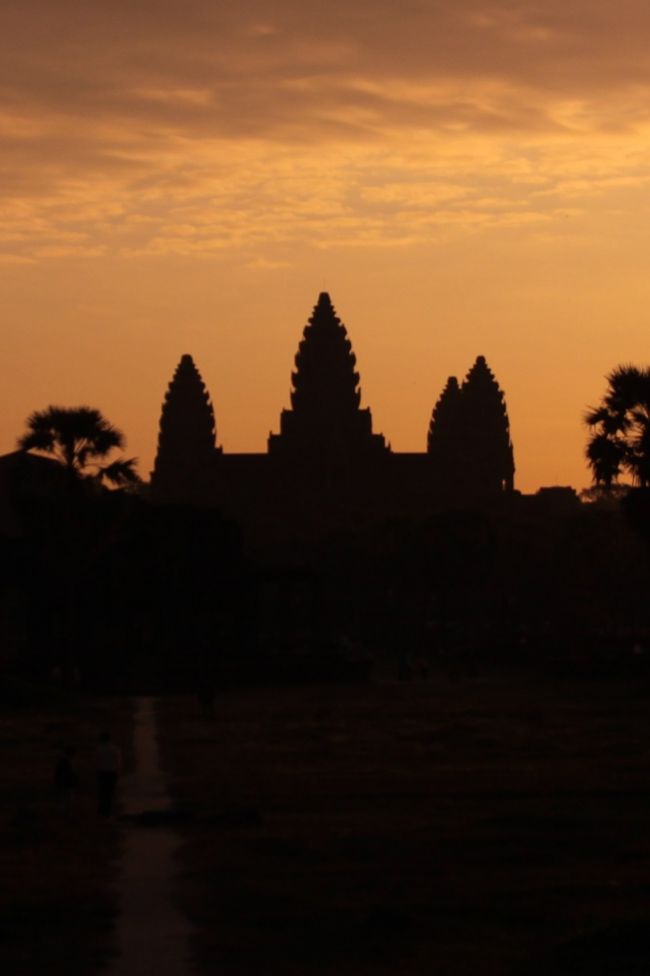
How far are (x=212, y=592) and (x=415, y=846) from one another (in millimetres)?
56257

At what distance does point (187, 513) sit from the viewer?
3221 inches

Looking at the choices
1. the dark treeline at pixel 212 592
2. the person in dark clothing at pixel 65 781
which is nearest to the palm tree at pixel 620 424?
the dark treeline at pixel 212 592

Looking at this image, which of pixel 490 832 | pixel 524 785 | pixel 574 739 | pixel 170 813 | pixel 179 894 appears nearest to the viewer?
pixel 179 894

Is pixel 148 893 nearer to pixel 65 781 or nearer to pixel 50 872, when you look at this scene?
pixel 50 872

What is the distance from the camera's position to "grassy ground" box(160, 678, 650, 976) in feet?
54.6

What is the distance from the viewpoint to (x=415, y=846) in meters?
23.4

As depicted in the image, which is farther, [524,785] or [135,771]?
[135,771]

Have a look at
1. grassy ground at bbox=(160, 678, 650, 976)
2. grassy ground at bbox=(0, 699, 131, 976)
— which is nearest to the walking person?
grassy ground at bbox=(0, 699, 131, 976)

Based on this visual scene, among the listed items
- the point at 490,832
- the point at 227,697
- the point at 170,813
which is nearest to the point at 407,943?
the point at 490,832

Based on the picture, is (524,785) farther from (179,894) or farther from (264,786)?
Result: (179,894)

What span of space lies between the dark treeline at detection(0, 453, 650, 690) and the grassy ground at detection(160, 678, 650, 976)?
12.3 metres

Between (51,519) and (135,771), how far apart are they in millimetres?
31618

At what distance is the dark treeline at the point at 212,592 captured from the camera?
66438 mm

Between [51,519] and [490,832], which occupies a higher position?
[51,519]
